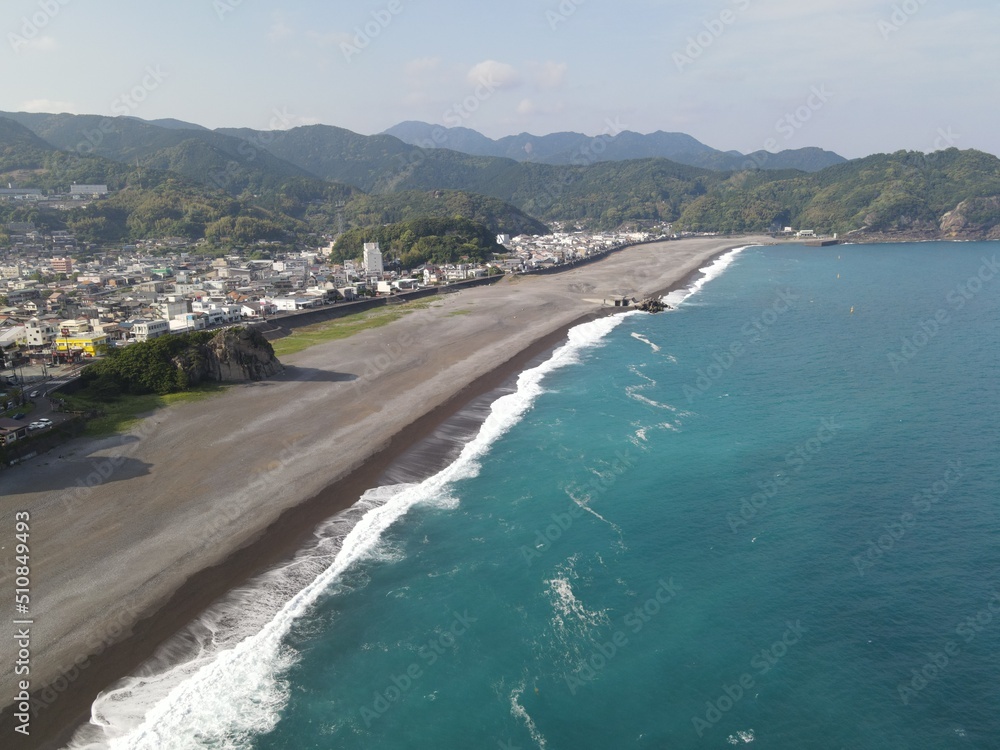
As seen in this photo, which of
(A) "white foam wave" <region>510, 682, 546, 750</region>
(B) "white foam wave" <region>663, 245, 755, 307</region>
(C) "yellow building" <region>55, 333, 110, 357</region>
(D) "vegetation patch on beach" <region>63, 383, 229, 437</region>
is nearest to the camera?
(A) "white foam wave" <region>510, 682, 546, 750</region>

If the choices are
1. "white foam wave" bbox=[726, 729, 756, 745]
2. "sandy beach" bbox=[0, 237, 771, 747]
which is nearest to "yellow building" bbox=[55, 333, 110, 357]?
"sandy beach" bbox=[0, 237, 771, 747]

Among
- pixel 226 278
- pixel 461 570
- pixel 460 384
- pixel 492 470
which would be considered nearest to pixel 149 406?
pixel 460 384

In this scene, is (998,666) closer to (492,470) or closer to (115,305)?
(492,470)

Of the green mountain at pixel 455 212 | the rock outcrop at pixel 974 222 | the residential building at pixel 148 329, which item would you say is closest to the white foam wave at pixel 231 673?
the residential building at pixel 148 329

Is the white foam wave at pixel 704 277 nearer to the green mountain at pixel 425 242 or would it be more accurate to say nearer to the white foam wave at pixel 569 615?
the green mountain at pixel 425 242

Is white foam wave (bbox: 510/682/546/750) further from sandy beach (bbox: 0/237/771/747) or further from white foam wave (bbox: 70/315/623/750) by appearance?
sandy beach (bbox: 0/237/771/747)

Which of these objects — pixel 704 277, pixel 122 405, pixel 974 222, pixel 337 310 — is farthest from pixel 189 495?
pixel 974 222
